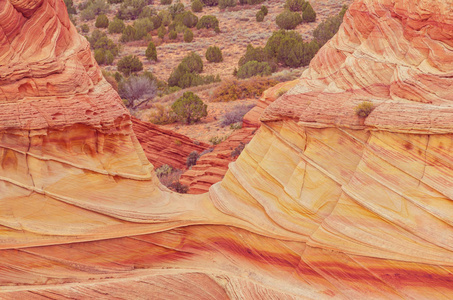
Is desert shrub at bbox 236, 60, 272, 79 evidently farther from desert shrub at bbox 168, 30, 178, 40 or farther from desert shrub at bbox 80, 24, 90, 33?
desert shrub at bbox 80, 24, 90, 33

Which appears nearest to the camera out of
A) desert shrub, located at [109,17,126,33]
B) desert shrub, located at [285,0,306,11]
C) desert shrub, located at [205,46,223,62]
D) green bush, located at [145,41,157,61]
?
desert shrub, located at [205,46,223,62]

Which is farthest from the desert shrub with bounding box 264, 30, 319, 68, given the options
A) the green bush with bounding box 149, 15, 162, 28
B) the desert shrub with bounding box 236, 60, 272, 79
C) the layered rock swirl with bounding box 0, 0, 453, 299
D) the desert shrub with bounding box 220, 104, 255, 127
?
the layered rock swirl with bounding box 0, 0, 453, 299

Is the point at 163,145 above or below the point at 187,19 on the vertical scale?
above

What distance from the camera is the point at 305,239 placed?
786cm

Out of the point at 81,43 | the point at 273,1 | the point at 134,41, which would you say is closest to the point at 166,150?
the point at 81,43

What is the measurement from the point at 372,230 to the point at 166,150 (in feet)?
34.8

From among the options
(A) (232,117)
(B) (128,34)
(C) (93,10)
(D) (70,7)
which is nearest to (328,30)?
(A) (232,117)

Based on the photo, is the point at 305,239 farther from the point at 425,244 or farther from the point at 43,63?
the point at 43,63

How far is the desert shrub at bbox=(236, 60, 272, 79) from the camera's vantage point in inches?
1097

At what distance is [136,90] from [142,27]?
46.5ft

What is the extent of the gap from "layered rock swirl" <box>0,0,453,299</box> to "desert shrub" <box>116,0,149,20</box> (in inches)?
1323

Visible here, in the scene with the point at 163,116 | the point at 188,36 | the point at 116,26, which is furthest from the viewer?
the point at 116,26

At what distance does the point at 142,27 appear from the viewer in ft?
124

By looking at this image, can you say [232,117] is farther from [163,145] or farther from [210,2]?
[210,2]
